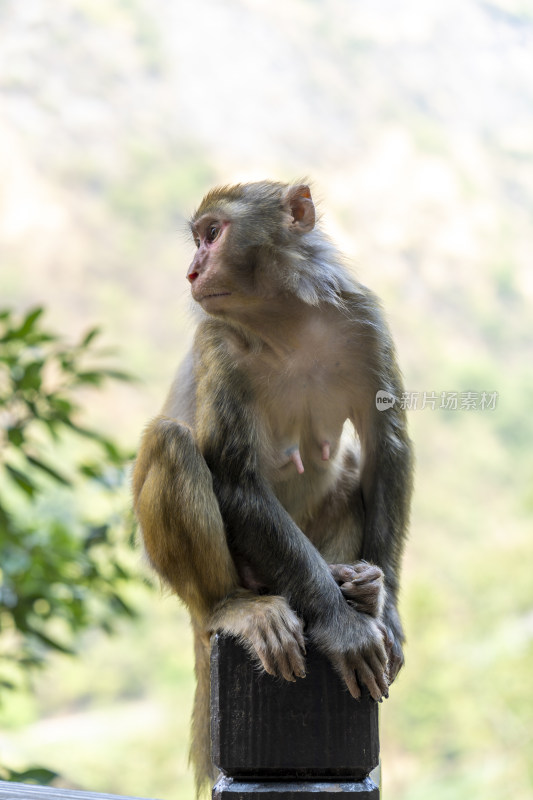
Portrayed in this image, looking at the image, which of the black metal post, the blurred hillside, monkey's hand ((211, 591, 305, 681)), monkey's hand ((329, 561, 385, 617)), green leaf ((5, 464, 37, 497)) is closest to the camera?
the black metal post

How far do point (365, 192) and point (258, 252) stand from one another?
99.7 feet

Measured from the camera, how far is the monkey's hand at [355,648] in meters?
1.43

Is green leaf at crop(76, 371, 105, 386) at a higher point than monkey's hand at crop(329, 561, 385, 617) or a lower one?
higher

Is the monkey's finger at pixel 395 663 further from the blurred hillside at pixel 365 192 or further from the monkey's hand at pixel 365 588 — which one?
the blurred hillside at pixel 365 192

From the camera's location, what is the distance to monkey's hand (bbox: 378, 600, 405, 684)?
1757mm

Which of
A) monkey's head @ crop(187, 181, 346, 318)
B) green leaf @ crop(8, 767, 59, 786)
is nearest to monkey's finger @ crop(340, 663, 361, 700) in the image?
monkey's head @ crop(187, 181, 346, 318)

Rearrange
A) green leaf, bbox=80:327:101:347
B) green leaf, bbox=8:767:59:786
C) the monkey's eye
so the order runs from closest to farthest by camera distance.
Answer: the monkey's eye
green leaf, bbox=8:767:59:786
green leaf, bbox=80:327:101:347

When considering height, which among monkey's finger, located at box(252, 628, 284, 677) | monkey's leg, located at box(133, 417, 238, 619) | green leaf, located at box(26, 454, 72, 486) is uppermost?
green leaf, located at box(26, 454, 72, 486)

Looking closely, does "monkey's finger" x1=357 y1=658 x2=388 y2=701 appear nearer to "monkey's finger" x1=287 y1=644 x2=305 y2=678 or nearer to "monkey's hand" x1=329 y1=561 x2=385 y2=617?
"monkey's finger" x1=287 y1=644 x2=305 y2=678

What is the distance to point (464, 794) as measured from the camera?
1964 cm

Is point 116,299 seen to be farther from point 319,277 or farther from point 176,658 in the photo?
point 319,277

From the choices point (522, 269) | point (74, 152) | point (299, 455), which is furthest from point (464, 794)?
point (74, 152)

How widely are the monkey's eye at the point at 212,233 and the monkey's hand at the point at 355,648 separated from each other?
96cm

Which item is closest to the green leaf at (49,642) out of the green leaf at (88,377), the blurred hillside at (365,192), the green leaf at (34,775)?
the green leaf at (34,775)
